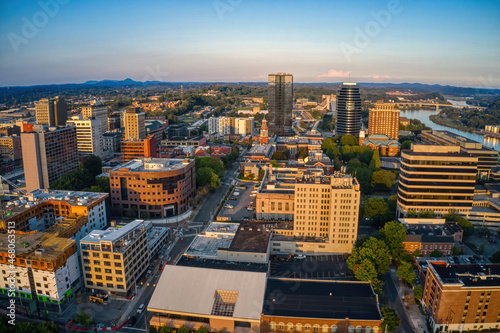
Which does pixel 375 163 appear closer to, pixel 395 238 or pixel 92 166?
pixel 395 238

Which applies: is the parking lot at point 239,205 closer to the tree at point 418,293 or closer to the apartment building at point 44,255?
the apartment building at point 44,255

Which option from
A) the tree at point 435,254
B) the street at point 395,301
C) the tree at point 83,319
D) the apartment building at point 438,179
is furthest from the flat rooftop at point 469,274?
the tree at point 83,319

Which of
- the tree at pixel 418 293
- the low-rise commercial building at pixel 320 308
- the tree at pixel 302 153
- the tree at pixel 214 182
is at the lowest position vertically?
the tree at pixel 418 293

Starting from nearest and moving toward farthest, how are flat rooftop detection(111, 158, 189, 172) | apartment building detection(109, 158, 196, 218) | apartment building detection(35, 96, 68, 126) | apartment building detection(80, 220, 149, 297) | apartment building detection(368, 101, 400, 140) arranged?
apartment building detection(80, 220, 149, 297) < apartment building detection(109, 158, 196, 218) < flat rooftop detection(111, 158, 189, 172) < apartment building detection(35, 96, 68, 126) < apartment building detection(368, 101, 400, 140)

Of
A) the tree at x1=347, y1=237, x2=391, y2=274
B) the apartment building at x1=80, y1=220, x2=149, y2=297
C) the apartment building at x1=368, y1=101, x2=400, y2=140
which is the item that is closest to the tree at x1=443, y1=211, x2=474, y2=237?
the tree at x1=347, y1=237, x2=391, y2=274

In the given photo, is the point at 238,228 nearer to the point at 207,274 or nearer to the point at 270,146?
the point at 207,274

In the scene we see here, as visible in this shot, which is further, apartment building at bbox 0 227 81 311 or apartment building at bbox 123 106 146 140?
apartment building at bbox 123 106 146 140

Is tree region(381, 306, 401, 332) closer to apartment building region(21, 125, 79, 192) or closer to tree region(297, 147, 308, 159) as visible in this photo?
apartment building region(21, 125, 79, 192)
